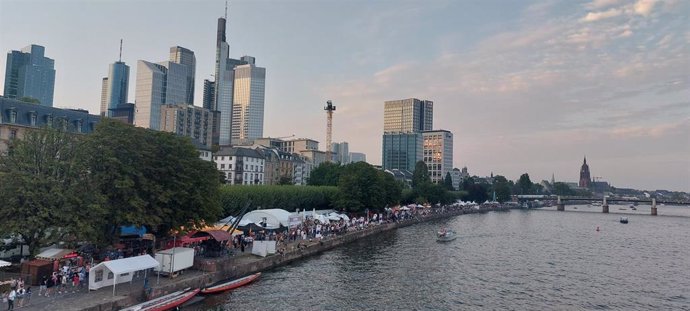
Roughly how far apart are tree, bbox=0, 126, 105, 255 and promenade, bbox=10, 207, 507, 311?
5.07 meters

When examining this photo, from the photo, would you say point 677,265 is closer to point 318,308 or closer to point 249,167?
point 318,308

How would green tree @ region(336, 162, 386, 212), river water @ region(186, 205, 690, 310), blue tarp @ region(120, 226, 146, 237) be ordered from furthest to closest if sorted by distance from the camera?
green tree @ region(336, 162, 386, 212) → blue tarp @ region(120, 226, 146, 237) → river water @ region(186, 205, 690, 310)

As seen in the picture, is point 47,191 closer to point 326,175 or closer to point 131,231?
point 131,231

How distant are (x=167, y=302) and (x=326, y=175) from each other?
4347 inches

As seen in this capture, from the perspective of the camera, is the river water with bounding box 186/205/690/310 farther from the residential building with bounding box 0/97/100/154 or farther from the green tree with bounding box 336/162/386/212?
the residential building with bounding box 0/97/100/154

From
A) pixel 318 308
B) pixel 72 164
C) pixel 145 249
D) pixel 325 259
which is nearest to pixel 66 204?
pixel 72 164

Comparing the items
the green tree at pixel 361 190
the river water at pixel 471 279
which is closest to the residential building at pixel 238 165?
the green tree at pixel 361 190

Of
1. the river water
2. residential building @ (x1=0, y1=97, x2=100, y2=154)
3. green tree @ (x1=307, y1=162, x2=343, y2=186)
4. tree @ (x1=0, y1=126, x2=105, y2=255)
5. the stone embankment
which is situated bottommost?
the river water

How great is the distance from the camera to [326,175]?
143 m

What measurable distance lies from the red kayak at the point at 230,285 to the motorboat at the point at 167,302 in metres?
1.43

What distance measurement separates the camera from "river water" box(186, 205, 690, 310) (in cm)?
3950

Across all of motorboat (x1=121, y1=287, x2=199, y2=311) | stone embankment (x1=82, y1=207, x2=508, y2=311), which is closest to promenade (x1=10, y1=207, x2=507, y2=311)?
stone embankment (x1=82, y1=207, x2=508, y2=311)

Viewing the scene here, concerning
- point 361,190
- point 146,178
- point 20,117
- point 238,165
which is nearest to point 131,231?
point 146,178

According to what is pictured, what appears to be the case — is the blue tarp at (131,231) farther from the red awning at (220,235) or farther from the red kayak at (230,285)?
the red kayak at (230,285)
